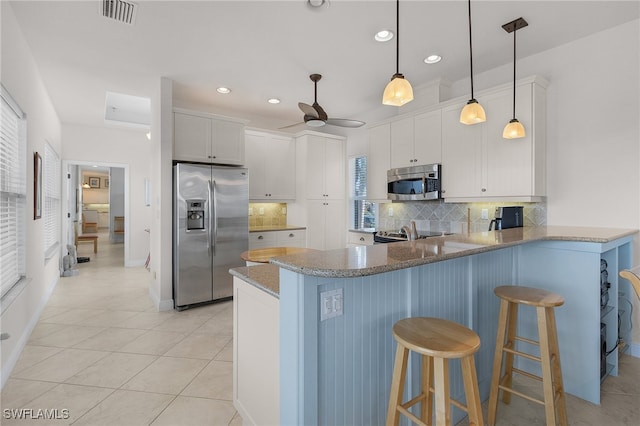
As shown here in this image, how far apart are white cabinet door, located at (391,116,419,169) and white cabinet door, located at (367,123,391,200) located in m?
0.08

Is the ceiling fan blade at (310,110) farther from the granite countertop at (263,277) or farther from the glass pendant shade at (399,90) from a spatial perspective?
the granite countertop at (263,277)

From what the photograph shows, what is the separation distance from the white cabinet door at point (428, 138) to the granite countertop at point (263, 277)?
8.89 feet

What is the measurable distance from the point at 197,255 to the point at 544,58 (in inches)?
173

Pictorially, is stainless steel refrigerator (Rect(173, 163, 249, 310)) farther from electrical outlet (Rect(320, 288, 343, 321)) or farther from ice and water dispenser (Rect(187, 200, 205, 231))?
electrical outlet (Rect(320, 288, 343, 321))

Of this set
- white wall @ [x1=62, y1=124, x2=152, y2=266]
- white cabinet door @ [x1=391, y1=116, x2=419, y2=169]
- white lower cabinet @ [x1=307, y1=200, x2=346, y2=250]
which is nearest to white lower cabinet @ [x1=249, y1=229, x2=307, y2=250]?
white lower cabinet @ [x1=307, y1=200, x2=346, y2=250]

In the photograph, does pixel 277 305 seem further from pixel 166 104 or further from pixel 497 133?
pixel 166 104

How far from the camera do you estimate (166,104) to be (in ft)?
12.4

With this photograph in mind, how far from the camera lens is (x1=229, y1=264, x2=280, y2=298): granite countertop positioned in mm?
1475

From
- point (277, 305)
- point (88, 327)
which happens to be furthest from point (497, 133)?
point (88, 327)

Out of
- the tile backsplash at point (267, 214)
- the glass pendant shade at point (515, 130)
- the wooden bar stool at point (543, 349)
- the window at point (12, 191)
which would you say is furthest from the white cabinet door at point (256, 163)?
the wooden bar stool at point (543, 349)

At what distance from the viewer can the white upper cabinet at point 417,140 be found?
148 inches

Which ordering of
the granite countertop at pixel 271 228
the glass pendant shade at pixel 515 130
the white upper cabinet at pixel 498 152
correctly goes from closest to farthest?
the glass pendant shade at pixel 515 130, the white upper cabinet at pixel 498 152, the granite countertop at pixel 271 228

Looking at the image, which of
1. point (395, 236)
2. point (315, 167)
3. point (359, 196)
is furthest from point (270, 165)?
point (395, 236)

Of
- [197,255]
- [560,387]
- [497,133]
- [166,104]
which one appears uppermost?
[166,104]
